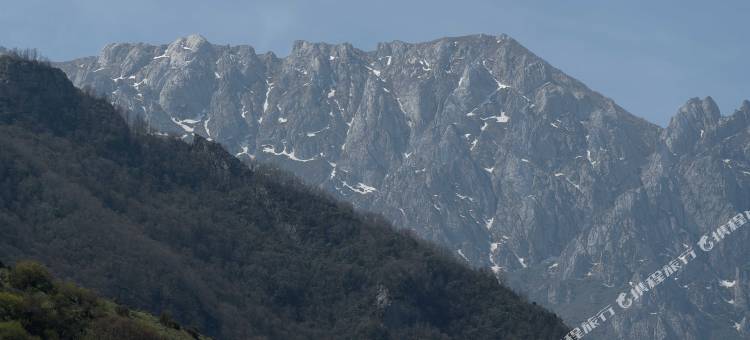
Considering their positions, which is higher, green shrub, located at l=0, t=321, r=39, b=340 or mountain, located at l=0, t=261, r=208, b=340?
mountain, located at l=0, t=261, r=208, b=340

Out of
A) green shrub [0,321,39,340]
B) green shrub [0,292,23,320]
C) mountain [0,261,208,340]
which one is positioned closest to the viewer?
green shrub [0,321,39,340]

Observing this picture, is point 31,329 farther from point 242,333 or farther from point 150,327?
point 242,333

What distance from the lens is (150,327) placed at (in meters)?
86.0

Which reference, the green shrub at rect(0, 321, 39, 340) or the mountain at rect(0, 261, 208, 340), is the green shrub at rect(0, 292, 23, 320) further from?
the green shrub at rect(0, 321, 39, 340)

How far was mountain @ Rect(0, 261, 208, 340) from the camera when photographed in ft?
244

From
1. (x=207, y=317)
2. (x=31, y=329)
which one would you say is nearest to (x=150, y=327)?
(x=31, y=329)

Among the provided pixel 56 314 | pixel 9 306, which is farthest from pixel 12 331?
pixel 56 314

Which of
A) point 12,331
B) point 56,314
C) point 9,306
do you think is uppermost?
point 56,314

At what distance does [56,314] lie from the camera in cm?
7656

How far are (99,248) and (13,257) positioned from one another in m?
23.4

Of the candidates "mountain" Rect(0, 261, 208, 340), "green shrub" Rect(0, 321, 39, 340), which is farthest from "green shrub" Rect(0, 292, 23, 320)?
"green shrub" Rect(0, 321, 39, 340)

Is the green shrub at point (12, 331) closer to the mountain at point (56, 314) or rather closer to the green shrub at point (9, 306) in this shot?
the mountain at point (56, 314)

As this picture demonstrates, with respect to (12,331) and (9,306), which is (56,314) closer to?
(9,306)

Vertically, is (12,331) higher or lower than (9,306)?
lower
